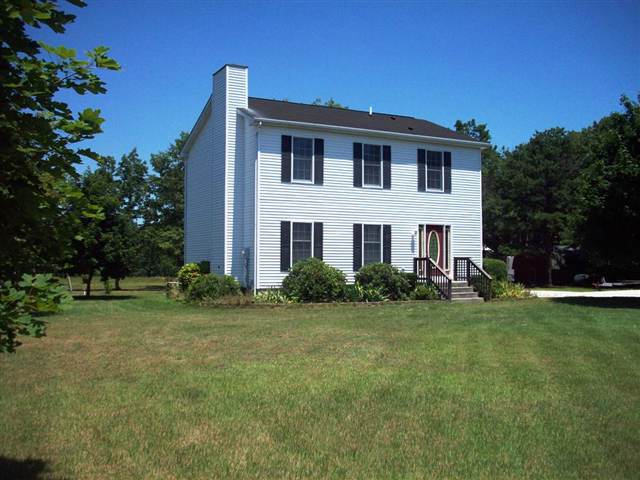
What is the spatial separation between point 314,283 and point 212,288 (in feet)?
10.7

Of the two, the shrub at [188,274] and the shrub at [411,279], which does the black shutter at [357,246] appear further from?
the shrub at [188,274]

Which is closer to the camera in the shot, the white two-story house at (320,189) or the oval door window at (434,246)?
the white two-story house at (320,189)

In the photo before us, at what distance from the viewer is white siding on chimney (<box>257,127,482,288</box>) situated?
785 inches

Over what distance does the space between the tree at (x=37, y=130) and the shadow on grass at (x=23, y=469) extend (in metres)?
2.06

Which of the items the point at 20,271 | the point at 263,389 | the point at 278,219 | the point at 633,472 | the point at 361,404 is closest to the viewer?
the point at 20,271

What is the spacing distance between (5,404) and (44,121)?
488 centimetres

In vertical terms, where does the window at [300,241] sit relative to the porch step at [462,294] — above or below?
above

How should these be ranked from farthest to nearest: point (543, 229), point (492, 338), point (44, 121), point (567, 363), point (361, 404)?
1. point (543, 229)
2. point (492, 338)
3. point (567, 363)
4. point (361, 404)
5. point (44, 121)

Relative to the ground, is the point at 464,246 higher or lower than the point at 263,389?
higher

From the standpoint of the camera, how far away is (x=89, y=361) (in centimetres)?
945

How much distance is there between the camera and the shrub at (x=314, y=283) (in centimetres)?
1875

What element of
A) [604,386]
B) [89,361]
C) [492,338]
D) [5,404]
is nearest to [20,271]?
[5,404]

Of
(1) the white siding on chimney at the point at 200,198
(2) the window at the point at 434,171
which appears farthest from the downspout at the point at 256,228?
(2) the window at the point at 434,171

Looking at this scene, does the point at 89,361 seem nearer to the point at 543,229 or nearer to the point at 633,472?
the point at 633,472
